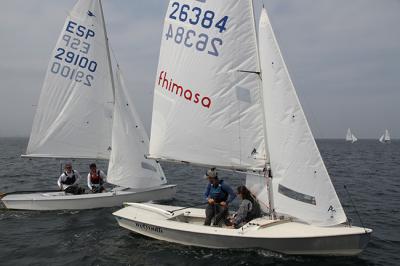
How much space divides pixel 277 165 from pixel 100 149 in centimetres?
765

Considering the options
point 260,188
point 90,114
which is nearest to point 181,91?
point 260,188

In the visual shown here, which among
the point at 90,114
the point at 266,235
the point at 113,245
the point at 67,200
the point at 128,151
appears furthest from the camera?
the point at 90,114

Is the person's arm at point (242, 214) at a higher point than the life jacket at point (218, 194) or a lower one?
lower

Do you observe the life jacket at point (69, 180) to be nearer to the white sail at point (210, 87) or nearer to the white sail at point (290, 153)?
the white sail at point (210, 87)

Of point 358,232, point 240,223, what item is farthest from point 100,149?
point 358,232

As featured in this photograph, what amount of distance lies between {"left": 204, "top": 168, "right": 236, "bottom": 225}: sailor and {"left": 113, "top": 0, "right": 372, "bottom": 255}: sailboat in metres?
0.37

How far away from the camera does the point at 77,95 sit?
1396cm

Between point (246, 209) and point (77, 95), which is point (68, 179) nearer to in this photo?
point (77, 95)

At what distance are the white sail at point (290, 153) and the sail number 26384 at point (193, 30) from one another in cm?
98

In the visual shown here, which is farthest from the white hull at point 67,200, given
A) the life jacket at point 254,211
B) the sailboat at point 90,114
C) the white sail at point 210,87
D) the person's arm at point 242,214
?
the life jacket at point 254,211

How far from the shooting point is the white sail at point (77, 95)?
13.8 m

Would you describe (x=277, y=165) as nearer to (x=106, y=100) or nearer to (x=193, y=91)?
(x=193, y=91)

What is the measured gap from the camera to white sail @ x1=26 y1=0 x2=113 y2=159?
45.3ft

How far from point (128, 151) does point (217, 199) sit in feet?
16.1
